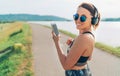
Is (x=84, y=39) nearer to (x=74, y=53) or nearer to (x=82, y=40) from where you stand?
(x=82, y=40)

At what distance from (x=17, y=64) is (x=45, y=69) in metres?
1.22

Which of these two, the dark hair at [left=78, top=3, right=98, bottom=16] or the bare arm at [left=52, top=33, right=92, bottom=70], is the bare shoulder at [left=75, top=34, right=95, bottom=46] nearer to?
the bare arm at [left=52, top=33, right=92, bottom=70]

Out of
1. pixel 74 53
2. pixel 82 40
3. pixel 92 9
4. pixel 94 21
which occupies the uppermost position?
pixel 92 9

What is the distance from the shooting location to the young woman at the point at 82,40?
3.83 m

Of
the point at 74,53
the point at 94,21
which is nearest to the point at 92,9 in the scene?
the point at 94,21

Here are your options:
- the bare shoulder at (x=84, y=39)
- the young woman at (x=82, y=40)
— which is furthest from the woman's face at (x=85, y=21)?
the bare shoulder at (x=84, y=39)

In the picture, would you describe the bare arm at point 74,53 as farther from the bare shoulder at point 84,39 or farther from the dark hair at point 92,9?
the dark hair at point 92,9

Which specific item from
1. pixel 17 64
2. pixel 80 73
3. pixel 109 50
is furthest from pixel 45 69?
pixel 80 73

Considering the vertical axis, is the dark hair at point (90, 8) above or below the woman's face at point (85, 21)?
above

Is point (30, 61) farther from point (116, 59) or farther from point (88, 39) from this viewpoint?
point (88, 39)

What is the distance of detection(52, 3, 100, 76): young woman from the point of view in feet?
12.6

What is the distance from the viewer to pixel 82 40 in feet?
12.5

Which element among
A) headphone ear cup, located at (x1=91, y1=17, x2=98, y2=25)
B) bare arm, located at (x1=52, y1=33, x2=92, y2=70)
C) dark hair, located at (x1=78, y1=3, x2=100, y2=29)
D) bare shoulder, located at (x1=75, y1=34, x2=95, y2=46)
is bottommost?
bare arm, located at (x1=52, y1=33, x2=92, y2=70)

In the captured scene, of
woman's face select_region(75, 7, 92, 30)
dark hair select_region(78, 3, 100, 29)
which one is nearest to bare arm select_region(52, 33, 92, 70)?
woman's face select_region(75, 7, 92, 30)
